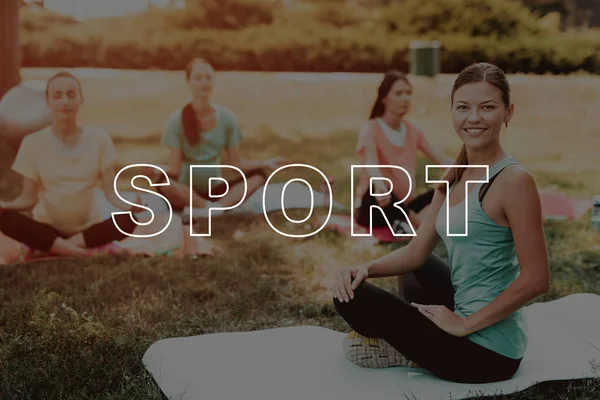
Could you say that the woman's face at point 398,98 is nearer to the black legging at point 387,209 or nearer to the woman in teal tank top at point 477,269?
the black legging at point 387,209

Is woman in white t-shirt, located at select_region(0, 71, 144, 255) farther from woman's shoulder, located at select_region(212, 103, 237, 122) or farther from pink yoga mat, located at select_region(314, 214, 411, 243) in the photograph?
pink yoga mat, located at select_region(314, 214, 411, 243)

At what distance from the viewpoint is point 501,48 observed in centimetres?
720

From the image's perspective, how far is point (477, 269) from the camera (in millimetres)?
2857

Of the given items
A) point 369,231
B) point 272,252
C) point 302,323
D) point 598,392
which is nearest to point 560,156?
point 369,231

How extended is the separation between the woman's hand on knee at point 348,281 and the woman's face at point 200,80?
3205 mm

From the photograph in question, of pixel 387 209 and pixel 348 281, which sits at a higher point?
pixel 348 281

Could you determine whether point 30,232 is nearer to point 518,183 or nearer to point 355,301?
point 355,301

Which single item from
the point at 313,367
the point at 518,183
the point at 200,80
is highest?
the point at 200,80

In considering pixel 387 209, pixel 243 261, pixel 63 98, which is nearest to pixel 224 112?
pixel 63 98

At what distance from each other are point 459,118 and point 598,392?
1.19m

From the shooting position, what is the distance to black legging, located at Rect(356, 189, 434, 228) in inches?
233

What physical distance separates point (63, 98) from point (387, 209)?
2.45m

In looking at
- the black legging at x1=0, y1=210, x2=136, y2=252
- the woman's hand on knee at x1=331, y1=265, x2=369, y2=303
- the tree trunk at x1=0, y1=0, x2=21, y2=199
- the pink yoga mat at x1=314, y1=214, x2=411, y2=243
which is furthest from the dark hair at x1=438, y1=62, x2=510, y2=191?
the tree trunk at x1=0, y1=0, x2=21, y2=199

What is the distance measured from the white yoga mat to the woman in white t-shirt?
206cm
